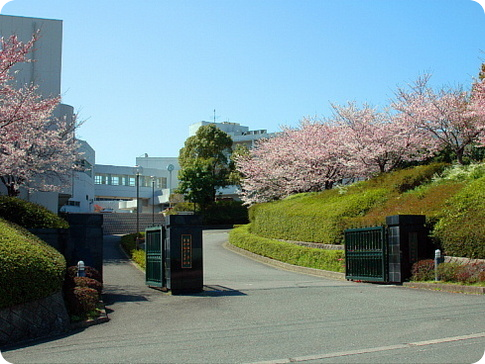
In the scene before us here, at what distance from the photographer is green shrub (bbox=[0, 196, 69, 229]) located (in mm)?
13719

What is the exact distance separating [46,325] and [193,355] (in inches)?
124

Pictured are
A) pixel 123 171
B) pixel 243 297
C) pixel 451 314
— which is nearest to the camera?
pixel 451 314

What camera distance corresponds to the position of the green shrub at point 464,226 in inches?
572

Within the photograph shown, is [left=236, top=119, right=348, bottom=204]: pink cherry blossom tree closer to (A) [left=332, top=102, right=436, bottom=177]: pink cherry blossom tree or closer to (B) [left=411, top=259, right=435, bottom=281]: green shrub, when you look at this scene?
(A) [left=332, top=102, right=436, bottom=177]: pink cherry blossom tree

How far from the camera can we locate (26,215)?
1385 cm

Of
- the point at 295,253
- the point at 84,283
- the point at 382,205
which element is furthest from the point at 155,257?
the point at 382,205

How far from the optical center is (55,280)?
928 centimetres

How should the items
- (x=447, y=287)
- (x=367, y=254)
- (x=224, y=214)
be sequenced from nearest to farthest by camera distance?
1. (x=447, y=287)
2. (x=367, y=254)
3. (x=224, y=214)

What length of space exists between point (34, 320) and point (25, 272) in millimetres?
789

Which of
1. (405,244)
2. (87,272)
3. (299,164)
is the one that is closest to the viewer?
(87,272)

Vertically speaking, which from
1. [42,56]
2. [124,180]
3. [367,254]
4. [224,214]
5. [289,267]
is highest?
[42,56]

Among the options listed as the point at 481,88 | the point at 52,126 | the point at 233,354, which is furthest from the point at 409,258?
the point at 52,126

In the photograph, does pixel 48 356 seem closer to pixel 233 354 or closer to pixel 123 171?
pixel 233 354

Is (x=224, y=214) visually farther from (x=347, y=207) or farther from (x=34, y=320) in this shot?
(x=34, y=320)
